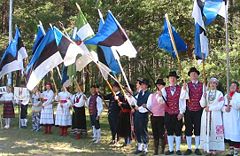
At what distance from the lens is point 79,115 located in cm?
1392

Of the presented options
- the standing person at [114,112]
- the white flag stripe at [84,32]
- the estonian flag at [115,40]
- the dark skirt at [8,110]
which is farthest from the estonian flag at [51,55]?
the dark skirt at [8,110]

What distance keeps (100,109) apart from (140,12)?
14.6 feet

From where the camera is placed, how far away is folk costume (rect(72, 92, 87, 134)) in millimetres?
13891

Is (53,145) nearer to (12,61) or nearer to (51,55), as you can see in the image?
(51,55)

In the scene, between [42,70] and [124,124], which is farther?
[124,124]

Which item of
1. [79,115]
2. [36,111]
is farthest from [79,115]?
[36,111]

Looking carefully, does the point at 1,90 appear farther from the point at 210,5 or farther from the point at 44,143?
the point at 210,5

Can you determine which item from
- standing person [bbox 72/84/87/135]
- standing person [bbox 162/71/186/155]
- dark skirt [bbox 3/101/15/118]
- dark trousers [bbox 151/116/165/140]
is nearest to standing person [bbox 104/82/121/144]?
standing person [bbox 72/84/87/135]

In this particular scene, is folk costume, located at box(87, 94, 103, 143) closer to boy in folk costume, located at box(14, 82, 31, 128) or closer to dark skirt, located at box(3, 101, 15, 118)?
boy in folk costume, located at box(14, 82, 31, 128)

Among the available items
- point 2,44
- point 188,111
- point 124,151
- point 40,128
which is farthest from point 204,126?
point 2,44

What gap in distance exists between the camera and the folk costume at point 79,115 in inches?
547

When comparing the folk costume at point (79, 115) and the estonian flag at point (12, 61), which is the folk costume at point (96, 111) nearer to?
the folk costume at point (79, 115)

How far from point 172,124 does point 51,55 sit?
3.41 metres

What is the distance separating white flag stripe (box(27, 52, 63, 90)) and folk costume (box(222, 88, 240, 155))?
4143 millimetres
